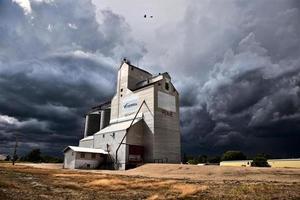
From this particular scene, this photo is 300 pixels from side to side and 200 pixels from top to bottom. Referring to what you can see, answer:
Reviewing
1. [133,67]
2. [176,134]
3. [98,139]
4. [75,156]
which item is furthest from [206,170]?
[133,67]

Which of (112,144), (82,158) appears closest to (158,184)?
(82,158)

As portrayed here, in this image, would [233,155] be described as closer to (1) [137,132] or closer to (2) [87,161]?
(1) [137,132]

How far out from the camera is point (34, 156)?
123688mm

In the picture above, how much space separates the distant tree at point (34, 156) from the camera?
122938 millimetres

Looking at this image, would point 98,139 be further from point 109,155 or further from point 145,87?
point 145,87

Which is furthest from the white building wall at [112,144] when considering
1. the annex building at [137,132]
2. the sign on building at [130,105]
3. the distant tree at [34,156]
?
the distant tree at [34,156]

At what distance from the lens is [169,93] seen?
75312mm

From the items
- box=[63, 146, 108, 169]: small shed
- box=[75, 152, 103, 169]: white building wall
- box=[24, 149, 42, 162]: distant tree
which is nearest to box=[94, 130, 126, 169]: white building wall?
box=[63, 146, 108, 169]: small shed

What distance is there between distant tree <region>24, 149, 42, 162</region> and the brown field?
8764 centimetres

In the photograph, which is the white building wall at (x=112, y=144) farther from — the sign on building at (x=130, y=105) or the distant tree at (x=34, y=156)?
the distant tree at (x=34, y=156)

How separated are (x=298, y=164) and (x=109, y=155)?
48.5 metres

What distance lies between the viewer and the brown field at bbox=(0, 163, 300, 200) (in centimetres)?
1705

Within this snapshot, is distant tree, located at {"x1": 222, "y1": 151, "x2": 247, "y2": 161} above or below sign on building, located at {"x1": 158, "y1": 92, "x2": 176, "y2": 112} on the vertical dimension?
below

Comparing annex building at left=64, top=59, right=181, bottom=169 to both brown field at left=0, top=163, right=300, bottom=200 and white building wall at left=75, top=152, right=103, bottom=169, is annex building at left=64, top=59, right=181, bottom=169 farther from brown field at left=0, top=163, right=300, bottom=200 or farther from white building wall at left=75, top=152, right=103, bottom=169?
brown field at left=0, top=163, right=300, bottom=200
